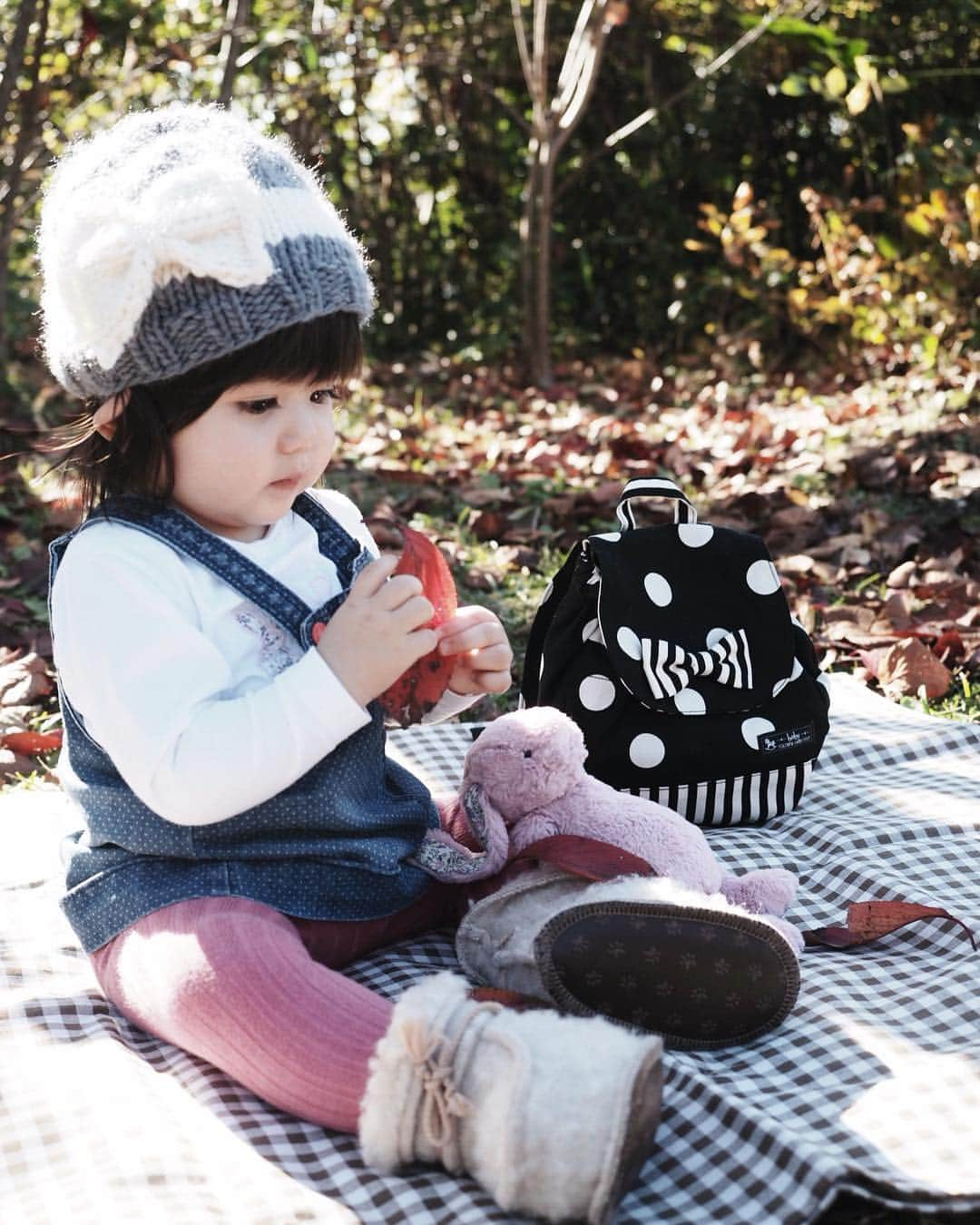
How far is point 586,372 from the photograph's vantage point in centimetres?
670

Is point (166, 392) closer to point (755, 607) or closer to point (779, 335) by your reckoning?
point (755, 607)

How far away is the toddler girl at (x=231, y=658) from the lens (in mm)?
1537

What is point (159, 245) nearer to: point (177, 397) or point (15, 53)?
point (177, 397)

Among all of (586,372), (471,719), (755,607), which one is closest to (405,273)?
(586,372)

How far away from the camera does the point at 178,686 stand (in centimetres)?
165

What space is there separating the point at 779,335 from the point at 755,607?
162 inches

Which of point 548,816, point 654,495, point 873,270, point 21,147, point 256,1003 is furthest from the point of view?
point 873,270

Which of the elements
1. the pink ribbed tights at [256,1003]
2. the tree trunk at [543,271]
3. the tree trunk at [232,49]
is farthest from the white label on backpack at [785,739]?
the tree trunk at [543,271]

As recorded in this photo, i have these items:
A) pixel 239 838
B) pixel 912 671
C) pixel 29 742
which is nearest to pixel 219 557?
pixel 239 838

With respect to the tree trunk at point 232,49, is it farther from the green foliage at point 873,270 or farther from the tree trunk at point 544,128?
the green foliage at point 873,270

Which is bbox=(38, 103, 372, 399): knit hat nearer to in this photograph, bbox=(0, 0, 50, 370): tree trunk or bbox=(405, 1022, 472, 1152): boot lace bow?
bbox=(405, 1022, 472, 1152): boot lace bow

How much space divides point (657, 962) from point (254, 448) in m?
0.77

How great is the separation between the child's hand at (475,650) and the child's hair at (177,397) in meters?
0.36

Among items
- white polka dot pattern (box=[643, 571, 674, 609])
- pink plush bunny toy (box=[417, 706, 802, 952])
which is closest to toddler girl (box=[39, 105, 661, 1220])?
A: pink plush bunny toy (box=[417, 706, 802, 952])
